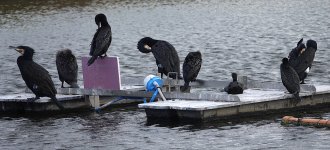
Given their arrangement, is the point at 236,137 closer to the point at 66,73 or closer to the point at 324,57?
the point at 66,73

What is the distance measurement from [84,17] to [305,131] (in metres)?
49.1

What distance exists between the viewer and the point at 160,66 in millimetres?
27656

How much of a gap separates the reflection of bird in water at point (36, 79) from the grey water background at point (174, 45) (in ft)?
2.02

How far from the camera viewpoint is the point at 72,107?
27.6 metres

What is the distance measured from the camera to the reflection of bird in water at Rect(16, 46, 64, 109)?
26.5 meters

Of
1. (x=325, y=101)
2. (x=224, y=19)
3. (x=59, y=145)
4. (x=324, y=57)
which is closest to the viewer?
(x=59, y=145)

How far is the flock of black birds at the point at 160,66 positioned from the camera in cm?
2633

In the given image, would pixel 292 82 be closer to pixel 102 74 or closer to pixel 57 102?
pixel 102 74

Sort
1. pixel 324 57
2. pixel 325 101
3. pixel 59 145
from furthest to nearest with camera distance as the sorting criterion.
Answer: pixel 324 57
pixel 325 101
pixel 59 145

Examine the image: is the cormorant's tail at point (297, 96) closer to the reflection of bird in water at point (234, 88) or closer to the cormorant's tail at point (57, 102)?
the reflection of bird in water at point (234, 88)

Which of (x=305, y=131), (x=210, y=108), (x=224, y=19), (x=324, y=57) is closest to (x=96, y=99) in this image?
(x=210, y=108)

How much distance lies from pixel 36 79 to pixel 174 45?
24589mm

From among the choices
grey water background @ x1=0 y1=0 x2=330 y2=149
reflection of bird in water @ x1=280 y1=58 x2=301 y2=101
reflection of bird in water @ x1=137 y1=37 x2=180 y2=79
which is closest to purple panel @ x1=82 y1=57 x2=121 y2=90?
grey water background @ x1=0 y1=0 x2=330 y2=149

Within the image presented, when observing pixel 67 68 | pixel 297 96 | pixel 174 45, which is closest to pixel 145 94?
pixel 67 68
